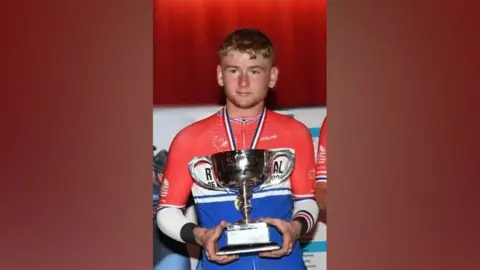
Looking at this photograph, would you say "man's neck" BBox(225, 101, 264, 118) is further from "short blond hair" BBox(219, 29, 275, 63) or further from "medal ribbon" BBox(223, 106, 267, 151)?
"short blond hair" BBox(219, 29, 275, 63)

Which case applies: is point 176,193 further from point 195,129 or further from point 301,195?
point 301,195

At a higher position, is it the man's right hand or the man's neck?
the man's neck

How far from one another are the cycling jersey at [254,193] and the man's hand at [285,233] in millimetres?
18

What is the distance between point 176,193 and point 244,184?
22cm

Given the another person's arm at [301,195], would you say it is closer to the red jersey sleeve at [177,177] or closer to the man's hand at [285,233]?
the man's hand at [285,233]

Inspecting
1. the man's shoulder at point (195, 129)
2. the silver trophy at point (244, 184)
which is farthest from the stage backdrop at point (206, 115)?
the silver trophy at point (244, 184)

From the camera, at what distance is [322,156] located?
90.6 inches
